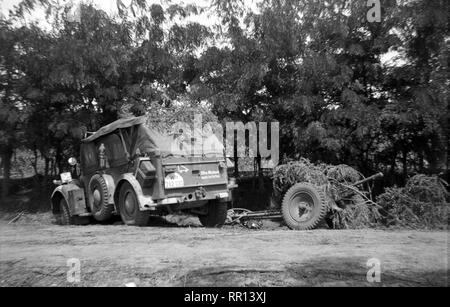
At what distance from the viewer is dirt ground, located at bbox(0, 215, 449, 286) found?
4.75m

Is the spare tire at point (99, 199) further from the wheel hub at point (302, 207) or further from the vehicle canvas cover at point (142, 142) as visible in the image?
the wheel hub at point (302, 207)

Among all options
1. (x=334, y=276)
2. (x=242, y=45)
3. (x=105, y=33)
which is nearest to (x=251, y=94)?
(x=242, y=45)

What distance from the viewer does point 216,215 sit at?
33.3 ft

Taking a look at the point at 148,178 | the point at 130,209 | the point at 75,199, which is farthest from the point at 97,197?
the point at 148,178

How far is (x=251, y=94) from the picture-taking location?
13.4m

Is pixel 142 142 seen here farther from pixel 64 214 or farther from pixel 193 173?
pixel 64 214

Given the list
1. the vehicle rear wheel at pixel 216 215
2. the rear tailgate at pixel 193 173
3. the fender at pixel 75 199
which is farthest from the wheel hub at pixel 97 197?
the vehicle rear wheel at pixel 216 215

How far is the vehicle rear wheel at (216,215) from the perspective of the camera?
33.1ft

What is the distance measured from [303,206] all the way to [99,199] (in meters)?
4.46

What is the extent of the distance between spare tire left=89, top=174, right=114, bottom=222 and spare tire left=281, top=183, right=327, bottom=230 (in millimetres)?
3757

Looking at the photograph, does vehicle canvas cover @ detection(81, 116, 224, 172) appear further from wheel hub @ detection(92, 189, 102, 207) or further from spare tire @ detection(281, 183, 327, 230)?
spare tire @ detection(281, 183, 327, 230)

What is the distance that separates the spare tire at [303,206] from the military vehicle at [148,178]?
132 centimetres

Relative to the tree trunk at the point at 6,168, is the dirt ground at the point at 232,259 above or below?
below
